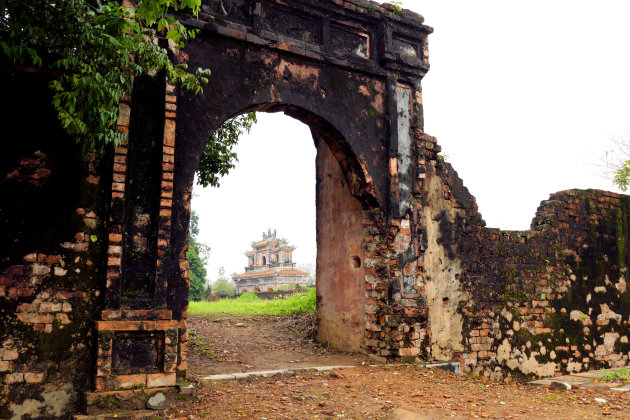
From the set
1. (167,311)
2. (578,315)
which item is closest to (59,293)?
(167,311)

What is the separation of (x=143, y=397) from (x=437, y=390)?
3.04m

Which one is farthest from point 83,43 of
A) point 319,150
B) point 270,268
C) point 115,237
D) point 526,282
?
point 270,268

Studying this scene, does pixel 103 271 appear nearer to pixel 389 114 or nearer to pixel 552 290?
pixel 389 114

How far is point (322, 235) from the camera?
8.02 meters

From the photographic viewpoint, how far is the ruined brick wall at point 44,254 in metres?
4.40

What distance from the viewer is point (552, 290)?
324 inches

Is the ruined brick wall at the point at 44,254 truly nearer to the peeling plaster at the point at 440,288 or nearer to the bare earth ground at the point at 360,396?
the bare earth ground at the point at 360,396

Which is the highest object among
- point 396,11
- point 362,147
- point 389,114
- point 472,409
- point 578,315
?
point 396,11

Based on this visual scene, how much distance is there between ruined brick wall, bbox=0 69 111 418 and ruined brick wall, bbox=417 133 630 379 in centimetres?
429

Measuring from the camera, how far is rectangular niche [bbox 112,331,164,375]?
179 inches

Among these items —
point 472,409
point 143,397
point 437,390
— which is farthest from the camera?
point 437,390

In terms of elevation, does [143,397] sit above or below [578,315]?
below

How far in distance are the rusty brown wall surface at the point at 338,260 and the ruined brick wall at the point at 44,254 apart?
11.5ft

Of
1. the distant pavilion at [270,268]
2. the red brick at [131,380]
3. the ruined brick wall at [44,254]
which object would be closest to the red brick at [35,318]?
the ruined brick wall at [44,254]
